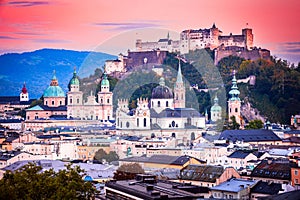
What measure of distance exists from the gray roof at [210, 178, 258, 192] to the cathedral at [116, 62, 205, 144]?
80.4ft

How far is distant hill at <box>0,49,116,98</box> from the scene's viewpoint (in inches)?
2311

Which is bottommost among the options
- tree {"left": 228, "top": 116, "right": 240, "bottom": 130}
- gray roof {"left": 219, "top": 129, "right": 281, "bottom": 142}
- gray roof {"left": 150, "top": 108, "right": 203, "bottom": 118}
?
gray roof {"left": 219, "top": 129, "right": 281, "bottom": 142}

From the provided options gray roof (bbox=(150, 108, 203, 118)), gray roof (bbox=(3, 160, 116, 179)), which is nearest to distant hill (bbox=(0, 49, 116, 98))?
gray roof (bbox=(150, 108, 203, 118))

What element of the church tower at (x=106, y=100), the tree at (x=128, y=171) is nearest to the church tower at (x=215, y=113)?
the church tower at (x=106, y=100)

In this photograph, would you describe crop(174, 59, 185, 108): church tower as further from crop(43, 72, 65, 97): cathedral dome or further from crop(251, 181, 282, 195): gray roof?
crop(251, 181, 282, 195): gray roof

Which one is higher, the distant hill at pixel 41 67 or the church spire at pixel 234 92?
the distant hill at pixel 41 67

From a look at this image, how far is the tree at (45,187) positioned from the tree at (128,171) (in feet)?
27.1

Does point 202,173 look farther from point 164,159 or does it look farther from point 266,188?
point 164,159

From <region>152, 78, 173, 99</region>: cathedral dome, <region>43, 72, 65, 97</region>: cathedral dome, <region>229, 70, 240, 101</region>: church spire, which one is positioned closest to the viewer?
<region>152, 78, 173, 99</region>: cathedral dome

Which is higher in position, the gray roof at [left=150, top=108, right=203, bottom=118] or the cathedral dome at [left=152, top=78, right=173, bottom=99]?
the cathedral dome at [left=152, top=78, right=173, bottom=99]

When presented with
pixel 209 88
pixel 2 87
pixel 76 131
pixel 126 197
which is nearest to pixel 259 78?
pixel 209 88

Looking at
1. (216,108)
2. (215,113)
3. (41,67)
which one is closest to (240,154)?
(216,108)

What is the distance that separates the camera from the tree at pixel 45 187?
2086 centimetres

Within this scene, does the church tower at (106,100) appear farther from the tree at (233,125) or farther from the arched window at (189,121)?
the tree at (233,125)
